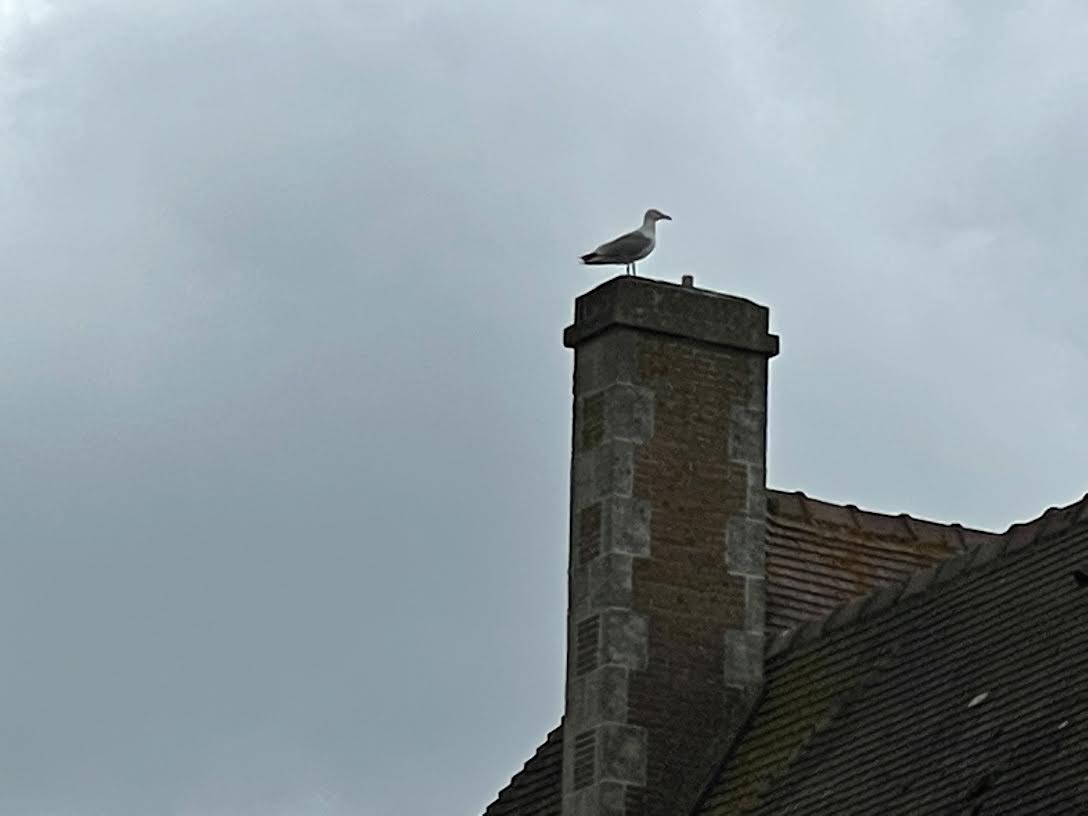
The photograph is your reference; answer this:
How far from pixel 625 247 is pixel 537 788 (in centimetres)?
375

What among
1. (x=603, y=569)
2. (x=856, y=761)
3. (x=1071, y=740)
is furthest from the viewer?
(x=603, y=569)

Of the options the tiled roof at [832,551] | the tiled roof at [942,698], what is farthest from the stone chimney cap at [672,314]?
the tiled roof at [942,698]

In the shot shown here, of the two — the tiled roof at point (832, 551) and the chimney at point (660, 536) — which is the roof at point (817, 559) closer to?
the tiled roof at point (832, 551)

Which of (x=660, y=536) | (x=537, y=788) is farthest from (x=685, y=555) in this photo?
(x=537, y=788)

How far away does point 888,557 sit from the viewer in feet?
85.4

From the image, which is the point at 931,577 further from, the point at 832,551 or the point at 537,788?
the point at 537,788

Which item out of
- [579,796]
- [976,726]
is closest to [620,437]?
[579,796]

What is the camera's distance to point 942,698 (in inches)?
883

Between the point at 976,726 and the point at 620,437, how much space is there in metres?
3.89

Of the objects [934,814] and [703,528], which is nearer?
[934,814]

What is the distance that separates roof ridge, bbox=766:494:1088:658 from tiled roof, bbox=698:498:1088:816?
0.01 m

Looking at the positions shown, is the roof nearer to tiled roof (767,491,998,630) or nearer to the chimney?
tiled roof (767,491,998,630)

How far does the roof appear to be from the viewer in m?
25.2

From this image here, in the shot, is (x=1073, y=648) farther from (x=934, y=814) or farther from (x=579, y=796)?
(x=579, y=796)
